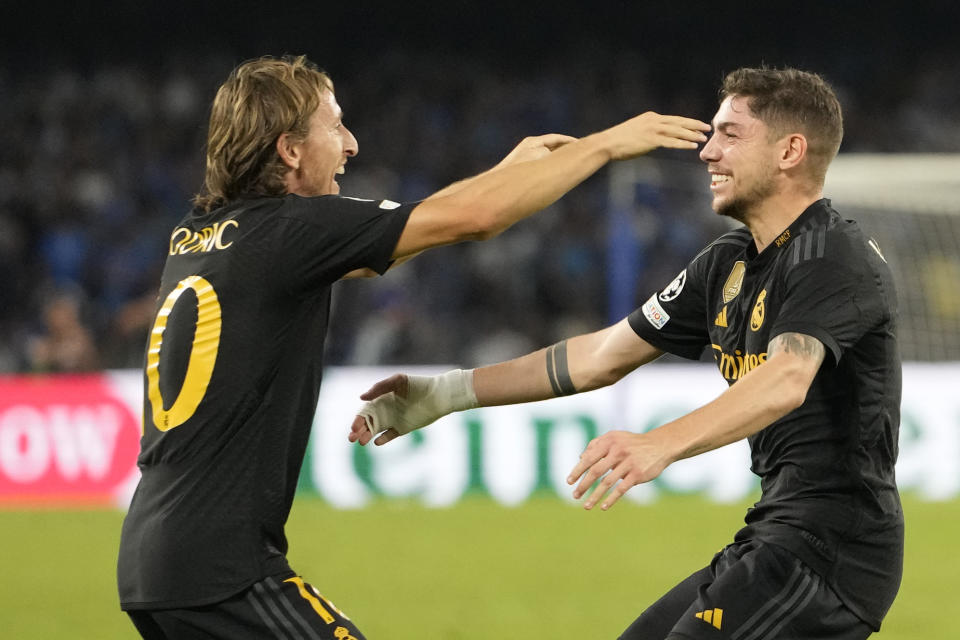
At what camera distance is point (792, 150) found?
448 cm

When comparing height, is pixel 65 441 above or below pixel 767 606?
above

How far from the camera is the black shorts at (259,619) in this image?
3578 millimetres

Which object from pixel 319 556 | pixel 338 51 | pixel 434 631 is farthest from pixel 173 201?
pixel 434 631

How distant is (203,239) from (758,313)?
1703 millimetres

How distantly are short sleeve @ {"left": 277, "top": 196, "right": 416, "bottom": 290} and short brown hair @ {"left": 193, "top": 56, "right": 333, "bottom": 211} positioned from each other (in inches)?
9.5

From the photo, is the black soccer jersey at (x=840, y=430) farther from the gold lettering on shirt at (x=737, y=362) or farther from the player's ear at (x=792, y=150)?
the player's ear at (x=792, y=150)

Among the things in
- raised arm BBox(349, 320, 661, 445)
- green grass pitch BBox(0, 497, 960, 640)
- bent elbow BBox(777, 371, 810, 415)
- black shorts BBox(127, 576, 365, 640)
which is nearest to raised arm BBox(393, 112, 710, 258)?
bent elbow BBox(777, 371, 810, 415)

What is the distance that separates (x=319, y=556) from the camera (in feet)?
34.3

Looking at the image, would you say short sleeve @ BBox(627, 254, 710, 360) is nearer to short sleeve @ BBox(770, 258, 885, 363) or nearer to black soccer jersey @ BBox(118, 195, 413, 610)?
short sleeve @ BBox(770, 258, 885, 363)

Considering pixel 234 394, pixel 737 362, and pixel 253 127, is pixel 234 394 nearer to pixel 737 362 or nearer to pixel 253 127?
pixel 253 127

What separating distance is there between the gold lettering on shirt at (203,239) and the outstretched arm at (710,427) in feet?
3.86

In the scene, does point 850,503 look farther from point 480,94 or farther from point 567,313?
point 480,94

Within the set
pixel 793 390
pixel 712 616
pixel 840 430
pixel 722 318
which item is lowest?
pixel 712 616

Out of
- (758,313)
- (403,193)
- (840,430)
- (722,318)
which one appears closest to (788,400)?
(840,430)
